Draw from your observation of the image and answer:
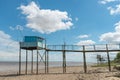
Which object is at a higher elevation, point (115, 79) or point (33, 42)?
point (33, 42)

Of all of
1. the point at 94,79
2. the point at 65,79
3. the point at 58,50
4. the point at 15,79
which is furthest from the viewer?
the point at 58,50

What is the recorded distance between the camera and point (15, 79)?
79.1 ft

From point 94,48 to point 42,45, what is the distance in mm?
6861

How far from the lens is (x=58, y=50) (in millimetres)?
29656

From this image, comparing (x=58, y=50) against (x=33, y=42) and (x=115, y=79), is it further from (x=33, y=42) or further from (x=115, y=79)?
(x=115, y=79)

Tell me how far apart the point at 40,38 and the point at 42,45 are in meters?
1.16

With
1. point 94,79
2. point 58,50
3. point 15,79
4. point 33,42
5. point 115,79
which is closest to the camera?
point 115,79

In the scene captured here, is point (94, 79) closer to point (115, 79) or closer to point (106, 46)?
point (115, 79)

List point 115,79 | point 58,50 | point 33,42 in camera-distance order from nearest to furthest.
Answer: point 115,79
point 33,42
point 58,50

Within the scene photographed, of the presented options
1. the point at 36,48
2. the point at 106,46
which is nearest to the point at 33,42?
the point at 36,48

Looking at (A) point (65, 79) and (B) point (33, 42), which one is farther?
(B) point (33, 42)

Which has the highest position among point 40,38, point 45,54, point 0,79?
point 40,38

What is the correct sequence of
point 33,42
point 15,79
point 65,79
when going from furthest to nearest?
point 33,42 → point 15,79 → point 65,79

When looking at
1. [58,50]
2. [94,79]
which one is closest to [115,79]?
[94,79]
